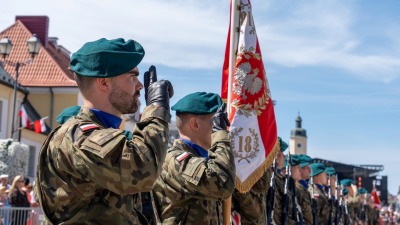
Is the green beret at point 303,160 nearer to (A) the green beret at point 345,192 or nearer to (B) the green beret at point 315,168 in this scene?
(B) the green beret at point 315,168

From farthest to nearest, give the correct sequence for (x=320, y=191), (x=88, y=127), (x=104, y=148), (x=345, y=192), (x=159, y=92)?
1. (x=345, y=192)
2. (x=320, y=191)
3. (x=159, y=92)
4. (x=88, y=127)
5. (x=104, y=148)

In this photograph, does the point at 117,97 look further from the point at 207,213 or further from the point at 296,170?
the point at 296,170

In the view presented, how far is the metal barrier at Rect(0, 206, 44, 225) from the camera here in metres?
9.51

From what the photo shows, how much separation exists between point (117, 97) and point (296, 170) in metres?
6.92

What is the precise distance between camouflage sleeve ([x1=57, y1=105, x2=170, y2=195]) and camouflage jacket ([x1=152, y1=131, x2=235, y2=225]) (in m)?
1.34

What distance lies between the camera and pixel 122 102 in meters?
3.06

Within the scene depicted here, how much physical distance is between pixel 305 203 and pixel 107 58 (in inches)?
289

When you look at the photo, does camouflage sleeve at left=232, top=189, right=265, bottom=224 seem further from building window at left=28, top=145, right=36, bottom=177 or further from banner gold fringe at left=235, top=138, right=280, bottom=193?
building window at left=28, top=145, right=36, bottom=177

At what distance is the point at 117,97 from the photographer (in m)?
3.05

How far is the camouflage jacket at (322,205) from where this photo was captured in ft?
38.1

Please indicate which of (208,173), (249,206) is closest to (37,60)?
(249,206)

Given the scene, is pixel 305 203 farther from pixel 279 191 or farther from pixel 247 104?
pixel 247 104

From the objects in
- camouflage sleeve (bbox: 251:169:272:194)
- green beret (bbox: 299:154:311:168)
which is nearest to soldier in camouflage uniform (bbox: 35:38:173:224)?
camouflage sleeve (bbox: 251:169:272:194)

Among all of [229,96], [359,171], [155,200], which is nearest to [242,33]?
[229,96]
